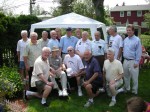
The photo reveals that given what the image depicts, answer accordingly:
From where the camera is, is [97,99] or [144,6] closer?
[97,99]

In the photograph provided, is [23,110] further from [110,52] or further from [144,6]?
[144,6]

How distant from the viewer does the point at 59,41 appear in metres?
9.27

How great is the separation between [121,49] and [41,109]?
275 cm

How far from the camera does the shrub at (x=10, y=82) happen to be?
675 centimetres

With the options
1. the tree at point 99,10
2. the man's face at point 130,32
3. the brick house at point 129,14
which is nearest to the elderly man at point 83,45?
the man's face at point 130,32

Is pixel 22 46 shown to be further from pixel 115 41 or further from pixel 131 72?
pixel 131 72

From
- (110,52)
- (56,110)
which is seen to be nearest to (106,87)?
(110,52)

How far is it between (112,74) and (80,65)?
1.05 m

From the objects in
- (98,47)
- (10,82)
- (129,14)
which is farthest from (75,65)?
(129,14)

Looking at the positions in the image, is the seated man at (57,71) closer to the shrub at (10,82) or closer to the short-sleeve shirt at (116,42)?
the shrub at (10,82)

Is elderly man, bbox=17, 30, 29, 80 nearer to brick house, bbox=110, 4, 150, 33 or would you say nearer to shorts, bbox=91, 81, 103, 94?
shorts, bbox=91, 81, 103, 94

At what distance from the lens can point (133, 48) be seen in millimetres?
7762

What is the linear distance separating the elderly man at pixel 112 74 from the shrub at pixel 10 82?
88.5 inches

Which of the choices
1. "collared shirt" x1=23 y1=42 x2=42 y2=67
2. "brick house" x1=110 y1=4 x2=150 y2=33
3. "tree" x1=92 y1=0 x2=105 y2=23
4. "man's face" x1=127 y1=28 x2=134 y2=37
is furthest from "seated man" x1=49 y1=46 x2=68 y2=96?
"brick house" x1=110 y1=4 x2=150 y2=33
